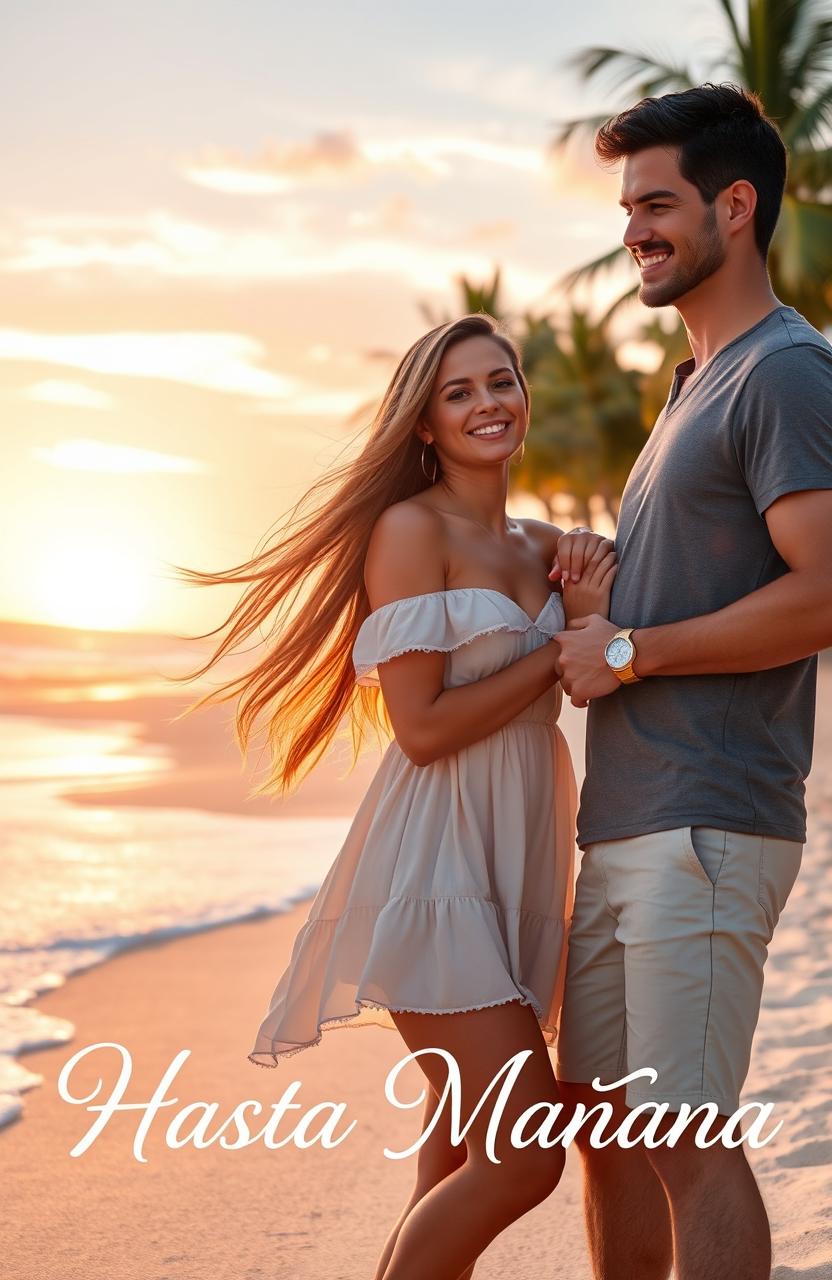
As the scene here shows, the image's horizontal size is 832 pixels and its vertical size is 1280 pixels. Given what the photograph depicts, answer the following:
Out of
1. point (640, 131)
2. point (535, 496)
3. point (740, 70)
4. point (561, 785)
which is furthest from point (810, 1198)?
point (535, 496)

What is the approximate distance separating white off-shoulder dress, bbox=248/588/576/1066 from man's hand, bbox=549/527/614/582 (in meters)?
0.10

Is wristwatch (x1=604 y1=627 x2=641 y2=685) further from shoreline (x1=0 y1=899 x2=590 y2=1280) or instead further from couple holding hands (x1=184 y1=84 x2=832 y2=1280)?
shoreline (x1=0 y1=899 x2=590 y2=1280)

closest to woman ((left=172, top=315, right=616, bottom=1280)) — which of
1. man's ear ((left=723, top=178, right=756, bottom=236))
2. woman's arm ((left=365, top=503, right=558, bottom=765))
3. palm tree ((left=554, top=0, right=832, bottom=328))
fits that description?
woman's arm ((left=365, top=503, right=558, bottom=765))

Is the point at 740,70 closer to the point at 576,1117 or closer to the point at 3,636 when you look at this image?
the point at 576,1117

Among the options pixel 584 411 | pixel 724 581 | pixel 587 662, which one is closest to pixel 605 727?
pixel 587 662

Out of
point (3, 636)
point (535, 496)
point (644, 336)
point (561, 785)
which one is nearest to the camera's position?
point (561, 785)

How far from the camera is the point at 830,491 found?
237cm

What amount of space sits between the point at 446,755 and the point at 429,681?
15 cm

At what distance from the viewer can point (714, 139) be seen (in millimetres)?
2684

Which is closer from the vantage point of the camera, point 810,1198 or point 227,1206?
point 810,1198

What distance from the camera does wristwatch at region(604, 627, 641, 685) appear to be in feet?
8.50

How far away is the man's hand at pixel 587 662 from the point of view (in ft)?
8.65

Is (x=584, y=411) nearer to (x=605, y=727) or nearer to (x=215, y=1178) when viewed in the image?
(x=215, y=1178)

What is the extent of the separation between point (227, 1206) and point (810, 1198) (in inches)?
61.2
